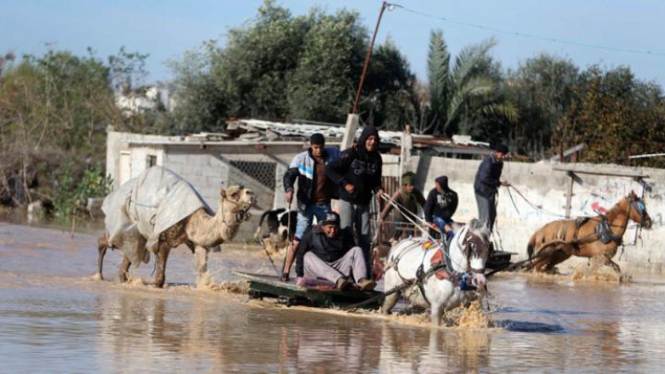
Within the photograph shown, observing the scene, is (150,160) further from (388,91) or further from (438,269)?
(438,269)

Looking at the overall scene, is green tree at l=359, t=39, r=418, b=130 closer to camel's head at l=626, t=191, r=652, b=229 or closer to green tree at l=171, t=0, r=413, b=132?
green tree at l=171, t=0, r=413, b=132

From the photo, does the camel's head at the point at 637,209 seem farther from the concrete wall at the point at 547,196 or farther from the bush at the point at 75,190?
the bush at the point at 75,190

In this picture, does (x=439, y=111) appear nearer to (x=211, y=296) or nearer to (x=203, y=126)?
(x=203, y=126)

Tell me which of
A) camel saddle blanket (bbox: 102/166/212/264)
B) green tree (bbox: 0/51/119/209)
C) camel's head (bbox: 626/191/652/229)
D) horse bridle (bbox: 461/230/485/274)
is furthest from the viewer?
green tree (bbox: 0/51/119/209)

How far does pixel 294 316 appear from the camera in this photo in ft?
42.4

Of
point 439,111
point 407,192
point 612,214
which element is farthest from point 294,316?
point 439,111

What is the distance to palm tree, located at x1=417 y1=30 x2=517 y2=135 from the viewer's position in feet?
121

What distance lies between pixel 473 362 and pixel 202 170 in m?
17.9

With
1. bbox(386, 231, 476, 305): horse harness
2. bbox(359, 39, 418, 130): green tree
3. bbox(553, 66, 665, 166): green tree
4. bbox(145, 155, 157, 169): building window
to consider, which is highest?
bbox(359, 39, 418, 130): green tree

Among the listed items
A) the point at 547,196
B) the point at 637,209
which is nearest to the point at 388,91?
the point at 547,196

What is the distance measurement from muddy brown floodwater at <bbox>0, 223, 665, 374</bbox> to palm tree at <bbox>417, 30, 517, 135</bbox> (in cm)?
1970

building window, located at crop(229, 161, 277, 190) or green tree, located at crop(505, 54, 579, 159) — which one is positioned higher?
green tree, located at crop(505, 54, 579, 159)

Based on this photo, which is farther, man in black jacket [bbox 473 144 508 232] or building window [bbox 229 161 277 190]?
building window [bbox 229 161 277 190]

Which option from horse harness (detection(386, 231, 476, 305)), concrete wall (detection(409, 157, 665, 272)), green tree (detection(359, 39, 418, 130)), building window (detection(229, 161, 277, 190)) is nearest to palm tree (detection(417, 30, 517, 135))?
green tree (detection(359, 39, 418, 130))
